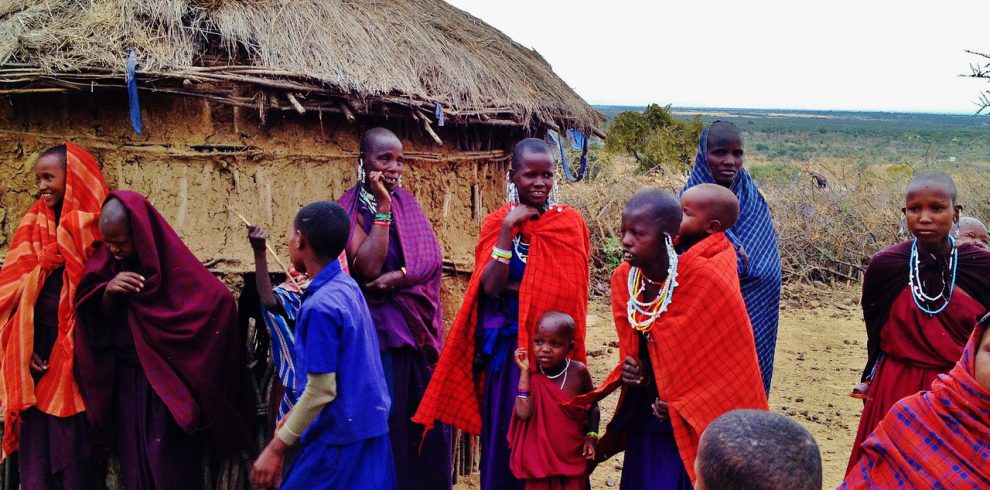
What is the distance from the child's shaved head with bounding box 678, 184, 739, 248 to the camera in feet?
11.0

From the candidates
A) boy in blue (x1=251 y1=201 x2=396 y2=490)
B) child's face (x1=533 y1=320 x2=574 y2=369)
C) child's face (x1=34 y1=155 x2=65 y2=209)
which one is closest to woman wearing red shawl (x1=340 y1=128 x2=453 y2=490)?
child's face (x1=533 y1=320 x2=574 y2=369)

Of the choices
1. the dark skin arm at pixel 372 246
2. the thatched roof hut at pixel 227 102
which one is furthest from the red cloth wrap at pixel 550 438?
the thatched roof hut at pixel 227 102

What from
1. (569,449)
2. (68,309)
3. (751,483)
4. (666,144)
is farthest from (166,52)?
(666,144)

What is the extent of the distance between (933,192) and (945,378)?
1.35m

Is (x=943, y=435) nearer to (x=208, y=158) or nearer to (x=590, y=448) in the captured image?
(x=590, y=448)

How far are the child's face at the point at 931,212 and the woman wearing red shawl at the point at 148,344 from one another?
3109 mm

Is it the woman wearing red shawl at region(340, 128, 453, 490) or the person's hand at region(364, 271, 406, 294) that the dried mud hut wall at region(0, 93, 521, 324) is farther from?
the person's hand at region(364, 271, 406, 294)

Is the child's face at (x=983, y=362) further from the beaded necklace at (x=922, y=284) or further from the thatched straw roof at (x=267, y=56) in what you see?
the thatched straw roof at (x=267, y=56)

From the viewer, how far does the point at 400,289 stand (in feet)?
13.5

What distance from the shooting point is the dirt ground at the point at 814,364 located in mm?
5954

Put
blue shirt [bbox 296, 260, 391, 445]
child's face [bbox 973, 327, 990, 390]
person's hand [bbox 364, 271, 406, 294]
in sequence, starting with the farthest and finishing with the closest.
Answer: person's hand [bbox 364, 271, 406, 294]
blue shirt [bbox 296, 260, 391, 445]
child's face [bbox 973, 327, 990, 390]

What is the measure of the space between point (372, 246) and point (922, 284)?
2567 mm

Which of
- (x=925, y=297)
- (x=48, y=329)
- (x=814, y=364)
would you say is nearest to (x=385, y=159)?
(x=48, y=329)

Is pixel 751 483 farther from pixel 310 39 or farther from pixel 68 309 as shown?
pixel 310 39
